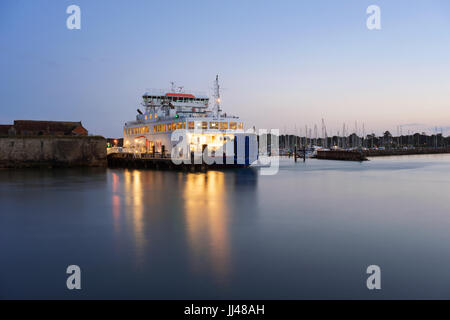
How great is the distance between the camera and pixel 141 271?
7.88 meters

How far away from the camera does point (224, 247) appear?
32.0ft

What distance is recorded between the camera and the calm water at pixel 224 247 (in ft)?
22.9

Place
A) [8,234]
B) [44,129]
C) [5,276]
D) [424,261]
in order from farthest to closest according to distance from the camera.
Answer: [44,129] < [8,234] < [424,261] < [5,276]

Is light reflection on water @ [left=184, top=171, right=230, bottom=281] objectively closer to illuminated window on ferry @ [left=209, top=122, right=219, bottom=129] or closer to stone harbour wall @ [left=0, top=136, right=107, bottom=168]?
illuminated window on ferry @ [left=209, top=122, right=219, bottom=129]

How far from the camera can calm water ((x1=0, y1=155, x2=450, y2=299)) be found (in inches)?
275

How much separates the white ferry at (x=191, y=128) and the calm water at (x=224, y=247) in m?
21.4

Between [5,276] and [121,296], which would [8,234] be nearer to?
[5,276]

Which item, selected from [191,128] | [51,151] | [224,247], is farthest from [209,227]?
[51,151]


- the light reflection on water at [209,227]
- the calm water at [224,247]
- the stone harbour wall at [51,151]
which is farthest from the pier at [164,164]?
the calm water at [224,247]

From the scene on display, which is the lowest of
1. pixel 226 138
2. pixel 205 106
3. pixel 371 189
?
pixel 371 189

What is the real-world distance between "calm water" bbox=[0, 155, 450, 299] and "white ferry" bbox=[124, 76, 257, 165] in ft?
70.1
